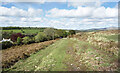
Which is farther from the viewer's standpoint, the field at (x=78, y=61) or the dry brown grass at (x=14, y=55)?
the dry brown grass at (x=14, y=55)

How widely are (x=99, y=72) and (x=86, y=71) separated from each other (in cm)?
124

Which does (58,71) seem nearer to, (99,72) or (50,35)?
(99,72)

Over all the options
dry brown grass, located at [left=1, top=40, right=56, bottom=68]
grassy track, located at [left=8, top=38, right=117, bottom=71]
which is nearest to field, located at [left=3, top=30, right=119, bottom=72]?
grassy track, located at [left=8, top=38, right=117, bottom=71]

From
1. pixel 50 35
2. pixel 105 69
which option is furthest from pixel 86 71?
pixel 50 35

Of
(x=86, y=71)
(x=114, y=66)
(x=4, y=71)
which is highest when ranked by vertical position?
(x=114, y=66)

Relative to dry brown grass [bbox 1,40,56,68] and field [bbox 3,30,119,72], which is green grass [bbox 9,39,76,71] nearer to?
field [bbox 3,30,119,72]

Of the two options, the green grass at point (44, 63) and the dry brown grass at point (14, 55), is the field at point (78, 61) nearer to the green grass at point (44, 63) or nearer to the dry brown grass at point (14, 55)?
the green grass at point (44, 63)

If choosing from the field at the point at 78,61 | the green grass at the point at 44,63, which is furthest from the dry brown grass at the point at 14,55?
the green grass at the point at 44,63

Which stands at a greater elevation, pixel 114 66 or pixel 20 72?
pixel 114 66

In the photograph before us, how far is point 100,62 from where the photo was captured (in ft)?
28.6

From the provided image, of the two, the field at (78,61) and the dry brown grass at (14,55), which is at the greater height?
the field at (78,61)

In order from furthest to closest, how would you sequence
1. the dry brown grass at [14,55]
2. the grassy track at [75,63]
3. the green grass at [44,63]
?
the dry brown grass at [14,55]
the green grass at [44,63]
the grassy track at [75,63]

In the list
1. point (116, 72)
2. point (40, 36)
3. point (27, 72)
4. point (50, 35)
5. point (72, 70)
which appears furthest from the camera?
point (50, 35)

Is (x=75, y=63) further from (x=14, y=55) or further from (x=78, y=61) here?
(x=14, y=55)
